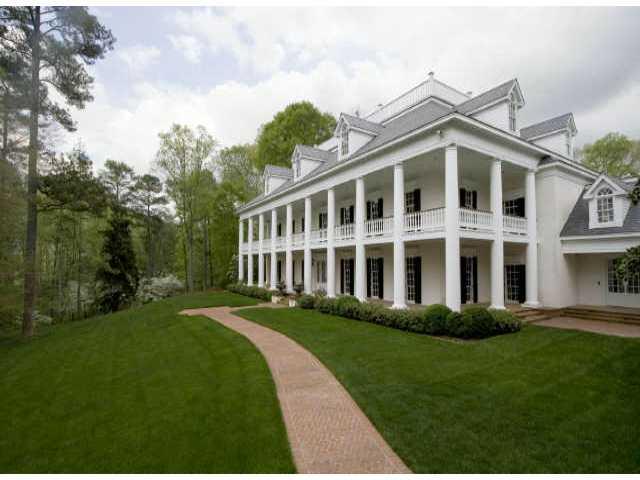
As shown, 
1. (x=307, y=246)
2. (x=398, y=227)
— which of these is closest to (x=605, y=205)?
(x=398, y=227)

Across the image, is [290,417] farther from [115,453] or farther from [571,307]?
[571,307]

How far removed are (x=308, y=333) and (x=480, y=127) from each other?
10013 mm

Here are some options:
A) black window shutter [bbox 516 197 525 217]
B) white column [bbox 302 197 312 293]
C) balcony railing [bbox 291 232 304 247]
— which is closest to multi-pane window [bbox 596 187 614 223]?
black window shutter [bbox 516 197 525 217]

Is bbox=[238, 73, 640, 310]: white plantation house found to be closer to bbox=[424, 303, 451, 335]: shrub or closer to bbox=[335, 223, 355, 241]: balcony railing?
bbox=[335, 223, 355, 241]: balcony railing

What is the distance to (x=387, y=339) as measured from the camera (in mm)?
9969

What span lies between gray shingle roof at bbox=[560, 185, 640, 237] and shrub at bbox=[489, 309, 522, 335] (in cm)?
675

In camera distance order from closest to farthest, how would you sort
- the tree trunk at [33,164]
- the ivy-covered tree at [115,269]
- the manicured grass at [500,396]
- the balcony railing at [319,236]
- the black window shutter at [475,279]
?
the manicured grass at [500,396]
the tree trunk at [33,164]
the black window shutter at [475,279]
the balcony railing at [319,236]
the ivy-covered tree at [115,269]

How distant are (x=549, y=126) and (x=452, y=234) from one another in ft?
36.3

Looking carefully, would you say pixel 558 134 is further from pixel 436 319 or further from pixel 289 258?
pixel 289 258

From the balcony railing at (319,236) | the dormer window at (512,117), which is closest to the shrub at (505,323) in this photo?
the dormer window at (512,117)

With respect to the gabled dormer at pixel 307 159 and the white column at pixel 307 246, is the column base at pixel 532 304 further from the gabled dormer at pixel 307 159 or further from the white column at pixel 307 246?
the gabled dormer at pixel 307 159

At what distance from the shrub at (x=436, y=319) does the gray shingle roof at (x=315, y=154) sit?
13702 mm

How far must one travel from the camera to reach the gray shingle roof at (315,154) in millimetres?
21506

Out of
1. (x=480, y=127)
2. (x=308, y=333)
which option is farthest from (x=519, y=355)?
(x=480, y=127)
